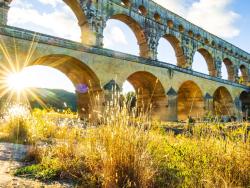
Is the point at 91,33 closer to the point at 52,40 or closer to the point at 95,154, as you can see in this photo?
the point at 52,40

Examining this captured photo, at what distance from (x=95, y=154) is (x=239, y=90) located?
2654cm

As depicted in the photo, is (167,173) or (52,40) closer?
(167,173)

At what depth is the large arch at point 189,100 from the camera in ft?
72.3

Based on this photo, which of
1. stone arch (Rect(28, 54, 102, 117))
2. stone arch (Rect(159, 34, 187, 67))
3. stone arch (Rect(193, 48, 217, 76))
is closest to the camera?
stone arch (Rect(28, 54, 102, 117))

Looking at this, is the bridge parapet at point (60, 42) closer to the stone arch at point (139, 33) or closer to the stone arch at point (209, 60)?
the stone arch at point (139, 33)

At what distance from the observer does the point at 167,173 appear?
394cm

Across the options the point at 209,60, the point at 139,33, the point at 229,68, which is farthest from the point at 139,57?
the point at 229,68

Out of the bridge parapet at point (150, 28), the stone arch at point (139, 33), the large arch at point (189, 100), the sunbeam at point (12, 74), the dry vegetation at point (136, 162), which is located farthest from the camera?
the large arch at point (189, 100)

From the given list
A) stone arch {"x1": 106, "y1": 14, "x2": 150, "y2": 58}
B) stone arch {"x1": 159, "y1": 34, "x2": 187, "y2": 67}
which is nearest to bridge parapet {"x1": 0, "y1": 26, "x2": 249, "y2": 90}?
stone arch {"x1": 106, "y1": 14, "x2": 150, "y2": 58}

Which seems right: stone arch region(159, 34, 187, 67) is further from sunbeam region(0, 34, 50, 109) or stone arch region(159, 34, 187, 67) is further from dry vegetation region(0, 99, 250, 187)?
dry vegetation region(0, 99, 250, 187)

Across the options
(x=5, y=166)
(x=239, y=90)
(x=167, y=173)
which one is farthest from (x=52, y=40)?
(x=239, y=90)

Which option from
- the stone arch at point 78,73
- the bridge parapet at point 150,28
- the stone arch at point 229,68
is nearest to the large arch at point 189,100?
the bridge parapet at point 150,28

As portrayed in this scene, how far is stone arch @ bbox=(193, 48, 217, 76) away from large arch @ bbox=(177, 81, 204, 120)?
6.47 meters

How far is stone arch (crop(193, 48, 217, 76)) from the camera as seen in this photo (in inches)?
1091
